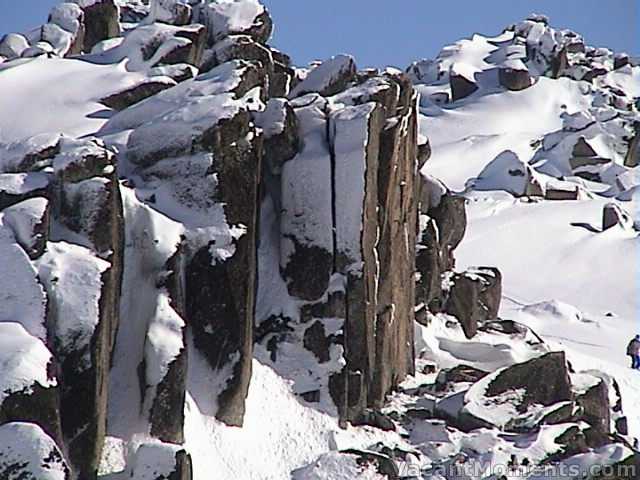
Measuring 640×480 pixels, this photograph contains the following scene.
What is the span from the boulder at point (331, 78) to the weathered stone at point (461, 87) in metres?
93.7

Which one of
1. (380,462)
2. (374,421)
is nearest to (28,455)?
(380,462)

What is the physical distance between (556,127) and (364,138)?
9021 cm

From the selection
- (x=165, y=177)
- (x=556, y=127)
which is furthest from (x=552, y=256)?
(x=556, y=127)

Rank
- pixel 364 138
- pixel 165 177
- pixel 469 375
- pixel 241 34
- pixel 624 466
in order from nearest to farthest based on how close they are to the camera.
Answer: pixel 624 466 → pixel 165 177 → pixel 364 138 → pixel 469 375 → pixel 241 34

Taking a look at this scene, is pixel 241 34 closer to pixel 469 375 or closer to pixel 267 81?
pixel 267 81

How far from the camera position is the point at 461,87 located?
123 m

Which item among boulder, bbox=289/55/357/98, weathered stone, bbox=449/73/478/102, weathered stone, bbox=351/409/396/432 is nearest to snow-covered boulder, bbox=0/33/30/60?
boulder, bbox=289/55/357/98

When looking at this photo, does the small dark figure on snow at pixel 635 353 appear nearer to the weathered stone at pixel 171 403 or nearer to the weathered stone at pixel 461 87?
the weathered stone at pixel 171 403

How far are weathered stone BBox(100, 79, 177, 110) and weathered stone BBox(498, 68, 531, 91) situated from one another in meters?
97.9

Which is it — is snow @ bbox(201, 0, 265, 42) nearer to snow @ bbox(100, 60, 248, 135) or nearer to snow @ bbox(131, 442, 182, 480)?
snow @ bbox(100, 60, 248, 135)

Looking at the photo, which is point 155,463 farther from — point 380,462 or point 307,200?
point 307,200

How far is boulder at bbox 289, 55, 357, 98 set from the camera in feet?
98.6

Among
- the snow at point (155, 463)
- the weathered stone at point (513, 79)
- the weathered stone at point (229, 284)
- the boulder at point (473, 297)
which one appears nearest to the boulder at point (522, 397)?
the weathered stone at point (229, 284)

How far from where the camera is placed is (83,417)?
663 inches
